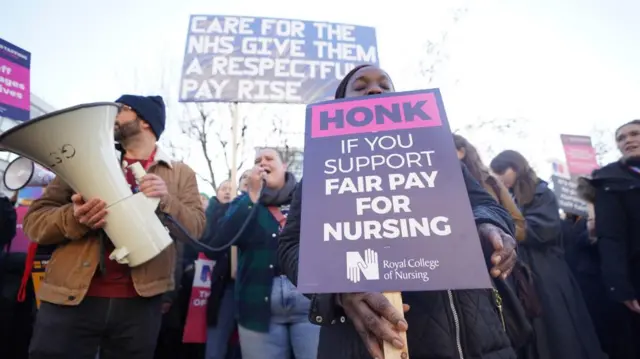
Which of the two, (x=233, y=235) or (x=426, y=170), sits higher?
(x=233, y=235)

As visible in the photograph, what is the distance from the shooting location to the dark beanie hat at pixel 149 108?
7.27ft

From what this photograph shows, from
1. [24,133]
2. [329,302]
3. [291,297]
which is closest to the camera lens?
[329,302]

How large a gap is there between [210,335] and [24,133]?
2.09 metres

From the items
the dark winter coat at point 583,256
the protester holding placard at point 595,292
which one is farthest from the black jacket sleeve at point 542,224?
the dark winter coat at point 583,256

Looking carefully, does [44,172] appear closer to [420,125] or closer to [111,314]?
[111,314]

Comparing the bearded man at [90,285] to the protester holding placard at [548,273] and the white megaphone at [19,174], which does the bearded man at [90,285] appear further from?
the protester holding placard at [548,273]

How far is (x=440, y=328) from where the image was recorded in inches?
41.4

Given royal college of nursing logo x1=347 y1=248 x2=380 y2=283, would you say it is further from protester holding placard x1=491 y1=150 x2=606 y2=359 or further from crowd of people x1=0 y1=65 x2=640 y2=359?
protester holding placard x1=491 y1=150 x2=606 y2=359

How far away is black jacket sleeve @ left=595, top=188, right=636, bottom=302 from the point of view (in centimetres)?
250

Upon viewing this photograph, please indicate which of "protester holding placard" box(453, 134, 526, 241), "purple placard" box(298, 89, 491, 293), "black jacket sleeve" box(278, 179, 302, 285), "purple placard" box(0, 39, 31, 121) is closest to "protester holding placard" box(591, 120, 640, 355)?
"protester holding placard" box(453, 134, 526, 241)

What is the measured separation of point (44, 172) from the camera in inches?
128

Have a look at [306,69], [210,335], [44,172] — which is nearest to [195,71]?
[306,69]

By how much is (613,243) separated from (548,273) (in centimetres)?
46

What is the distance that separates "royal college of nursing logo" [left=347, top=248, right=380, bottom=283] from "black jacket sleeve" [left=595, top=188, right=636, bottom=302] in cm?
246
